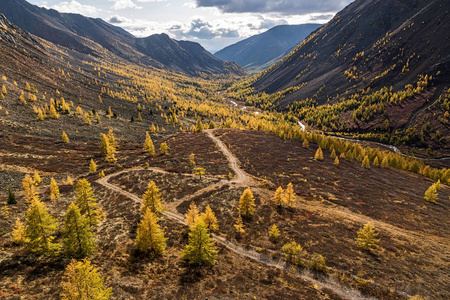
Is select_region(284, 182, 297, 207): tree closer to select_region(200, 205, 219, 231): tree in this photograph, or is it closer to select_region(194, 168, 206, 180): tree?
select_region(200, 205, 219, 231): tree

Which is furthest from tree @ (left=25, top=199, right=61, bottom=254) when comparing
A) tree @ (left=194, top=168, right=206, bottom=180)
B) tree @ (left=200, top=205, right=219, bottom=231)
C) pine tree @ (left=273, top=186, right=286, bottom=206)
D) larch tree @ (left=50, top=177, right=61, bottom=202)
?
pine tree @ (left=273, top=186, right=286, bottom=206)

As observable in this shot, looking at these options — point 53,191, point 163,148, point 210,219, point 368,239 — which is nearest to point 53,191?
point 53,191

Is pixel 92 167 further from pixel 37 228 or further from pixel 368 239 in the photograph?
pixel 368 239

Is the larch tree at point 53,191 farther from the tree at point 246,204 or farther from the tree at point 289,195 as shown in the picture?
the tree at point 289,195

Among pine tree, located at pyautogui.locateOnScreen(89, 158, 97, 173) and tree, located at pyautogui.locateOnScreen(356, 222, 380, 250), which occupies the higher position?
pine tree, located at pyautogui.locateOnScreen(89, 158, 97, 173)

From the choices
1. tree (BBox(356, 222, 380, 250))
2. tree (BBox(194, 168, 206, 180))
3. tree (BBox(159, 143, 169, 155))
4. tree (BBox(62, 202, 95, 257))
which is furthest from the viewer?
tree (BBox(159, 143, 169, 155))

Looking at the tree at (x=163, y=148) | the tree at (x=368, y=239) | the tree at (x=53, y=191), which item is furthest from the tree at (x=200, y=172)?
the tree at (x=368, y=239)
